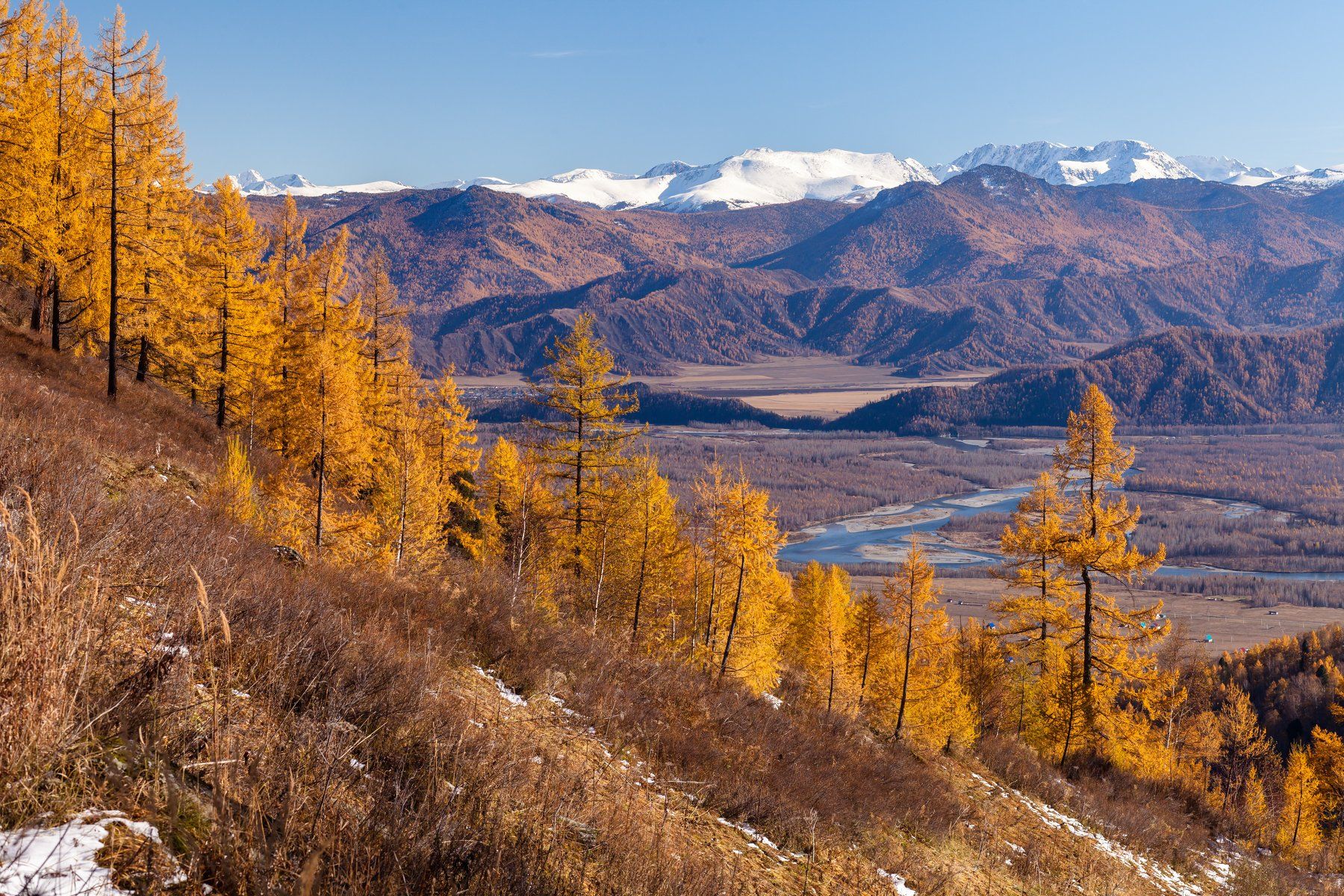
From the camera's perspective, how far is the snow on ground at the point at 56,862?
2264 millimetres

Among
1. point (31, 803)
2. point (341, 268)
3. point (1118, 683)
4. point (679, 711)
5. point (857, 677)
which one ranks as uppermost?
point (341, 268)

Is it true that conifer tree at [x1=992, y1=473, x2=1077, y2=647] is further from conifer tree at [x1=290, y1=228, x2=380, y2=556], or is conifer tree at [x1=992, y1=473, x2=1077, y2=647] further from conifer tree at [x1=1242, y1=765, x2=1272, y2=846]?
conifer tree at [x1=1242, y1=765, x2=1272, y2=846]

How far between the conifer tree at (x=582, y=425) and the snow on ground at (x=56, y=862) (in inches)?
881

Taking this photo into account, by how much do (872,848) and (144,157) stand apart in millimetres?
30147

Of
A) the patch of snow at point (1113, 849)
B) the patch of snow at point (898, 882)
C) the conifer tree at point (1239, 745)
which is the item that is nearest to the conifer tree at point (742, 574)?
the patch of snow at point (1113, 849)

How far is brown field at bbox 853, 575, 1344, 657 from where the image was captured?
100 m

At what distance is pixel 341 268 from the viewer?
108 feet

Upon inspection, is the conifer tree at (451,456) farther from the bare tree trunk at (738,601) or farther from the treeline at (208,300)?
the bare tree trunk at (738,601)

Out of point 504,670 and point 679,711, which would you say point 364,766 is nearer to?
point 504,670

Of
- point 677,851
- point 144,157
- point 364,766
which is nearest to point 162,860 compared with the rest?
point 364,766

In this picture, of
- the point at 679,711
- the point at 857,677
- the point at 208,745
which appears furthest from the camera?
the point at 857,677

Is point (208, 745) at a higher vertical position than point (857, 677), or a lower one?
higher

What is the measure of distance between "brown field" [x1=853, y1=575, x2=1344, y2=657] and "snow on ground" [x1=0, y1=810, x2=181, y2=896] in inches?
3900

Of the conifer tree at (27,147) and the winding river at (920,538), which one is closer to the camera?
the conifer tree at (27,147)
